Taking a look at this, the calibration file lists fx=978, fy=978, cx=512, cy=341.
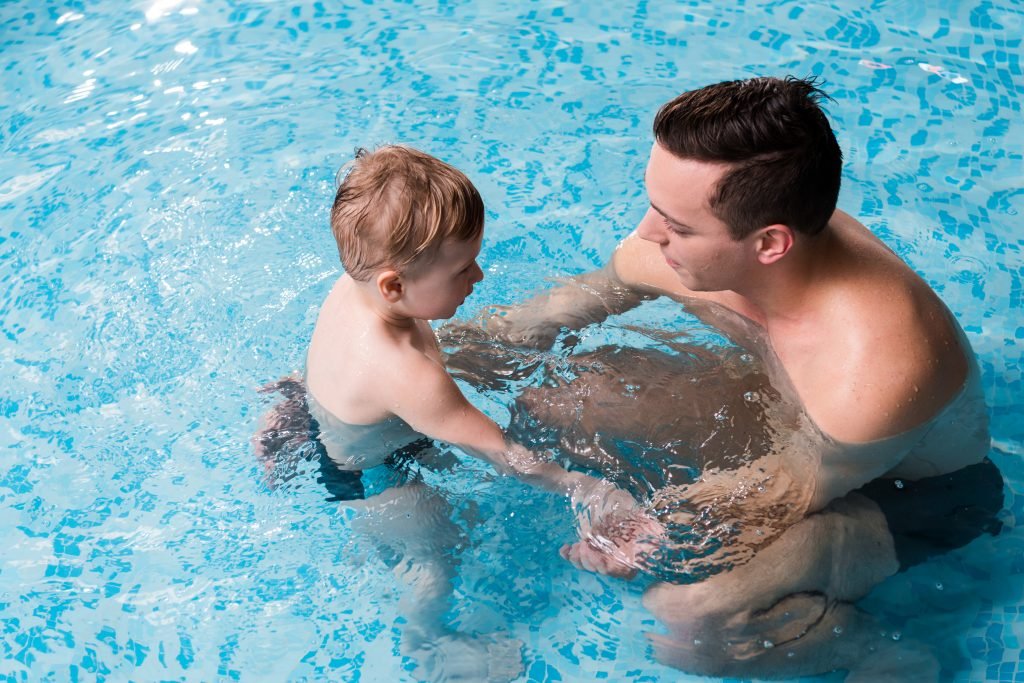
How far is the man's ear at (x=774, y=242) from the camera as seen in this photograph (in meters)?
2.48

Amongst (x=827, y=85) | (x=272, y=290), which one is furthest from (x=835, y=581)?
(x=827, y=85)

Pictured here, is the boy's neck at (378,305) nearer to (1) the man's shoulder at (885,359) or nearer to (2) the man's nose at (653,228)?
(2) the man's nose at (653,228)

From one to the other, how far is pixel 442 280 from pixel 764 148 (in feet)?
3.05

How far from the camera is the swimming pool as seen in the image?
3131mm

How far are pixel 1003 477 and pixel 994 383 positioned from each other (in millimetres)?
455

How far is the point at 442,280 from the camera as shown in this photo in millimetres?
2732

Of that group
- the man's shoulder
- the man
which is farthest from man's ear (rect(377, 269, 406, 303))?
the man's shoulder

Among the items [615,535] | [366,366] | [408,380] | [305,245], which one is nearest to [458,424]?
[408,380]

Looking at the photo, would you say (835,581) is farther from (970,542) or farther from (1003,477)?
(1003,477)

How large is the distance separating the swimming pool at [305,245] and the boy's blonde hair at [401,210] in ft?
3.08

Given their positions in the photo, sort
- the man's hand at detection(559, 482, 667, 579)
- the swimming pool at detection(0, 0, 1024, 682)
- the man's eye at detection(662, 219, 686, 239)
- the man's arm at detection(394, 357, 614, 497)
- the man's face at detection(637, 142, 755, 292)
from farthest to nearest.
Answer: the swimming pool at detection(0, 0, 1024, 682) → the man's hand at detection(559, 482, 667, 579) → the man's arm at detection(394, 357, 614, 497) → the man's eye at detection(662, 219, 686, 239) → the man's face at detection(637, 142, 755, 292)

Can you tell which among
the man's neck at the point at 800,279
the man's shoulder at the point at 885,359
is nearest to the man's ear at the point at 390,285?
the man's neck at the point at 800,279

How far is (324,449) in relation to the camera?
3156 mm

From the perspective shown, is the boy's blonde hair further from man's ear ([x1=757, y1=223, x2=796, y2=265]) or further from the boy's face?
man's ear ([x1=757, y1=223, x2=796, y2=265])
